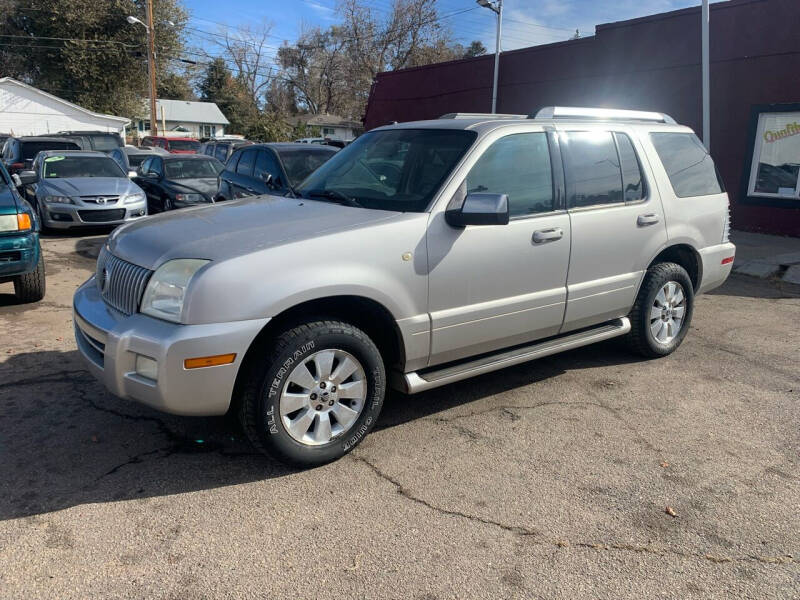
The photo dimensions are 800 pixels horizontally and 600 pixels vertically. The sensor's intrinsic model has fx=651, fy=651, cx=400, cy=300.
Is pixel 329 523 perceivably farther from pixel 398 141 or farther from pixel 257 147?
pixel 257 147

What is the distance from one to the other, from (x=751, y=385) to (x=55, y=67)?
156 ft

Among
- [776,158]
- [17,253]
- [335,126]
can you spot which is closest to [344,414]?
[17,253]

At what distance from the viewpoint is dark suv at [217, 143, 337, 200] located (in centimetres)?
944

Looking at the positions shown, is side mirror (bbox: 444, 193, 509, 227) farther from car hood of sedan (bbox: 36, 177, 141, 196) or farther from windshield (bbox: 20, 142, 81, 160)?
windshield (bbox: 20, 142, 81, 160)

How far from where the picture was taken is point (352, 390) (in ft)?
11.7

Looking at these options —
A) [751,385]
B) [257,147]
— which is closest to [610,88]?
[257,147]

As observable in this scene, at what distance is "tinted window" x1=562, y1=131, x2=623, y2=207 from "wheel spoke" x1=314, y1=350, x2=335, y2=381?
2.07m

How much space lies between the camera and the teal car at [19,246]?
20.2 ft

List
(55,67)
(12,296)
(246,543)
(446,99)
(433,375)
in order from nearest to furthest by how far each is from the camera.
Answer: (246,543), (433,375), (12,296), (446,99), (55,67)

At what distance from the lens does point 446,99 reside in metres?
19.8

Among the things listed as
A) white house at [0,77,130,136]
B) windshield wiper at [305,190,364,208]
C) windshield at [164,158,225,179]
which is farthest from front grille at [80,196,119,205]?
white house at [0,77,130,136]

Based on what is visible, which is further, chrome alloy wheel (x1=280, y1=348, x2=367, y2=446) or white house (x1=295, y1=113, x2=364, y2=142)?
white house (x1=295, y1=113, x2=364, y2=142)

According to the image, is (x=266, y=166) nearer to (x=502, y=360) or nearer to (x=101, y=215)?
(x=101, y=215)

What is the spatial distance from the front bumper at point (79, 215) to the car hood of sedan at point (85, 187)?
0.22 metres
